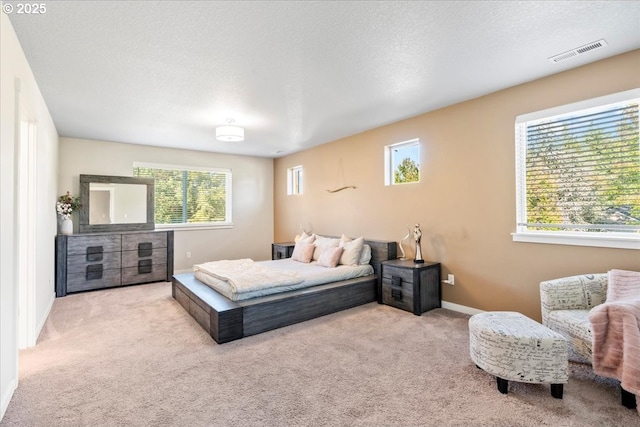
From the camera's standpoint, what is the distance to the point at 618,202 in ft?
8.94

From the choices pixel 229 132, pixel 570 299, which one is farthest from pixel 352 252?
pixel 570 299

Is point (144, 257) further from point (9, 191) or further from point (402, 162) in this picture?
point (402, 162)

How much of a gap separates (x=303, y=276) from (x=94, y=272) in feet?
11.6

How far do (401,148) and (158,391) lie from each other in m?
4.07

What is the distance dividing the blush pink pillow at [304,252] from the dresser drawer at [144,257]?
2408 mm

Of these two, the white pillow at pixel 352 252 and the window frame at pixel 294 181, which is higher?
the window frame at pixel 294 181

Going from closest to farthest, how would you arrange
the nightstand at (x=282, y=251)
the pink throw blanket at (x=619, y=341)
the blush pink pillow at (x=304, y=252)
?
the pink throw blanket at (x=619, y=341) → the blush pink pillow at (x=304, y=252) → the nightstand at (x=282, y=251)

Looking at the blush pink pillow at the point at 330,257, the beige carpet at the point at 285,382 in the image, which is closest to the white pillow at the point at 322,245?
the blush pink pillow at the point at 330,257

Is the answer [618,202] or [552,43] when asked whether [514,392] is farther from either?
[552,43]

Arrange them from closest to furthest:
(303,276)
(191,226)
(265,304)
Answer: (265,304) < (303,276) < (191,226)

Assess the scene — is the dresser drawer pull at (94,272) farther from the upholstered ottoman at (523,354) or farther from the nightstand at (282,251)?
the upholstered ottoman at (523,354)

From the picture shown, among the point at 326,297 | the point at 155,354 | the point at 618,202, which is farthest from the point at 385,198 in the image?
the point at 155,354

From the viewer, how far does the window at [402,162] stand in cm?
444

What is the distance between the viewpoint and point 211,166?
21.8 ft
